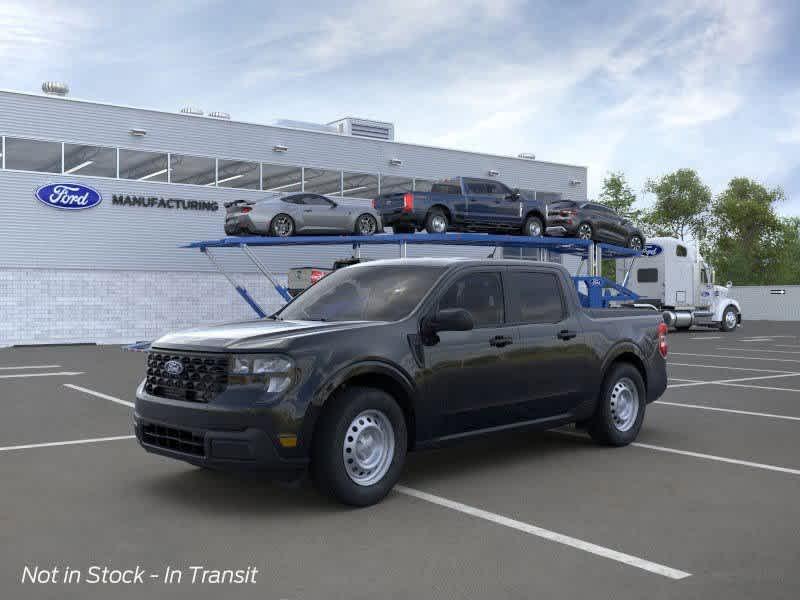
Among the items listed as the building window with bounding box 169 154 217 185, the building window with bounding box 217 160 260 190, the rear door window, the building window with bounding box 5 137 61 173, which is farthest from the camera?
the building window with bounding box 217 160 260 190

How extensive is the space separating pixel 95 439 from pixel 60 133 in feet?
75.4

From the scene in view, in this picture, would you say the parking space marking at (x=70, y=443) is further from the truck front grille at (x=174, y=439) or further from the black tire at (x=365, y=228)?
the black tire at (x=365, y=228)

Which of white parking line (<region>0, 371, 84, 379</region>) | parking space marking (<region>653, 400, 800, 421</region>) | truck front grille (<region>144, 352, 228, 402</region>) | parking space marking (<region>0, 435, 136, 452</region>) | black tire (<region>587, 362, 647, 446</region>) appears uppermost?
truck front grille (<region>144, 352, 228, 402</region>)

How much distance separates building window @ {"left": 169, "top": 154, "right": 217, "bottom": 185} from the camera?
103 ft

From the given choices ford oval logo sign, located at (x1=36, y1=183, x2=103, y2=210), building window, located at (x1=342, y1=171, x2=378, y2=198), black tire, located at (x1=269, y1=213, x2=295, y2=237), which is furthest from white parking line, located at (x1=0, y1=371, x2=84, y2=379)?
building window, located at (x1=342, y1=171, x2=378, y2=198)

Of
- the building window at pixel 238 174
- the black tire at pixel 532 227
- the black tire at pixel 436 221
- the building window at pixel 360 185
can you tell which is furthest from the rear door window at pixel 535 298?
the building window at pixel 360 185

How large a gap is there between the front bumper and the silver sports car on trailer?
20487 mm

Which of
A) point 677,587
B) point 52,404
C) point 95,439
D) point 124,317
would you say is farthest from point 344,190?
point 677,587

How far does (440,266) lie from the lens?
6953 mm

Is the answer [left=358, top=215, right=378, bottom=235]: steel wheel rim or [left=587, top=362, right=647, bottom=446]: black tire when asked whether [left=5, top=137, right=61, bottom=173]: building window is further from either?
[left=587, top=362, right=647, bottom=446]: black tire

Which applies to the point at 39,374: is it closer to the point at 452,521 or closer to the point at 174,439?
the point at 174,439

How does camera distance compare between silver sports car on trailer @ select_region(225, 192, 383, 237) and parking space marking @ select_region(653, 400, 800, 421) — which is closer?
parking space marking @ select_region(653, 400, 800, 421)

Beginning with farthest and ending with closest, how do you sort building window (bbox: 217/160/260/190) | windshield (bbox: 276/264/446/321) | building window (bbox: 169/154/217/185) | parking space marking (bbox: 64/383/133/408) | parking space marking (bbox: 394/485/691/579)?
1. building window (bbox: 217/160/260/190)
2. building window (bbox: 169/154/217/185)
3. parking space marking (bbox: 64/383/133/408)
4. windshield (bbox: 276/264/446/321)
5. parking space marking (bbox: 394/485/691/579)

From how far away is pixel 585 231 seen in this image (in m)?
27.6
